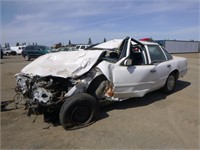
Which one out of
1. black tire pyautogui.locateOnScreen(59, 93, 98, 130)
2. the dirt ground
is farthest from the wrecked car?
the dirt ground

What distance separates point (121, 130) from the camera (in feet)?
12.9

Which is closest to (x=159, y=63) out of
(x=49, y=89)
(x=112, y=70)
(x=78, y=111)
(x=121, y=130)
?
(x=112, y=70)

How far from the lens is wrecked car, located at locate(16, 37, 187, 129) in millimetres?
4070

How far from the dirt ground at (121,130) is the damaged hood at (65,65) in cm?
106

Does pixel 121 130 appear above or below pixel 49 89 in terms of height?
below

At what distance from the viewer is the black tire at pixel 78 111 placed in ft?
13.0

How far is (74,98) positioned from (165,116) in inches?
83.5

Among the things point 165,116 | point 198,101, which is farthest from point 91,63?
point 198,101

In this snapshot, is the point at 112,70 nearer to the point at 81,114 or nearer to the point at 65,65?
the point at 65,65

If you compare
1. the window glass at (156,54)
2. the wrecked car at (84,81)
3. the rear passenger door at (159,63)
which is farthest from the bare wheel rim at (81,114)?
the window glass at (156,54)

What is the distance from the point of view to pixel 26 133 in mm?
3850

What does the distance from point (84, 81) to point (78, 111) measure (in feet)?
2.14

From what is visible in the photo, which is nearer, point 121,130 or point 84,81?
point 121,130

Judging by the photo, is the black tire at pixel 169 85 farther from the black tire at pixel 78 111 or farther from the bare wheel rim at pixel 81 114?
the bare wheel rim at pixel 81 114
